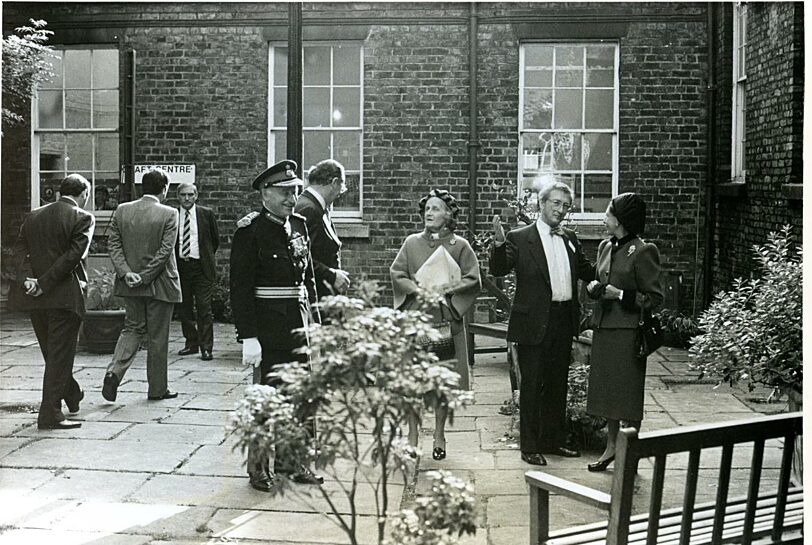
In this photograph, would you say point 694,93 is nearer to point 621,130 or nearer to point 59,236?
point 621,130

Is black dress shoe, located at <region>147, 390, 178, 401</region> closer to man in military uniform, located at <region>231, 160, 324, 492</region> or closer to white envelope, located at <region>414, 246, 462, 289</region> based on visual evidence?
man in military uniform, located at <region>231, 160, 324, 492</region>

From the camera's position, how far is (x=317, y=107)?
1028 centimetres

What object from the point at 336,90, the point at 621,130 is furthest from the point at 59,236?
the point at 621,130

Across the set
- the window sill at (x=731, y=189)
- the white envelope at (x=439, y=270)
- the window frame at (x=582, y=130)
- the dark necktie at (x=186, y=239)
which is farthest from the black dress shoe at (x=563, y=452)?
the window frame at (x=582, y=130)

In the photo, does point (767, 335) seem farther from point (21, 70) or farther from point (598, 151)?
point (21, 70)

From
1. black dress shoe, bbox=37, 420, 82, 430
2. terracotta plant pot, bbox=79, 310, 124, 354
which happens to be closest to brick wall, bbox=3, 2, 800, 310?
terracotta plant pot, bbox=79, 310, 124, 354

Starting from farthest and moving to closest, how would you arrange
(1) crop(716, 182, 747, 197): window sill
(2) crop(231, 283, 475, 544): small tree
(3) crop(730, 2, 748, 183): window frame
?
1. (3) crop(730, 2, 748, 183): window frame
2. (1) crop(716, 182, 747, 197): window sill
3. (2) crop(231, 283, 475, 544): small tree

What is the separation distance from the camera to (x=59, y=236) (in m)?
6.12

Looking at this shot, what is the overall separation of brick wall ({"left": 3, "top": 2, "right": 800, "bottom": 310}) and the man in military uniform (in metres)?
4.94

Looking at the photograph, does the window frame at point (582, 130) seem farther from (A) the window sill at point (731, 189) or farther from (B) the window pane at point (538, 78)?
(A) the window sill at point (731, 189)

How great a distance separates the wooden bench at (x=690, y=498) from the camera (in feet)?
9.55

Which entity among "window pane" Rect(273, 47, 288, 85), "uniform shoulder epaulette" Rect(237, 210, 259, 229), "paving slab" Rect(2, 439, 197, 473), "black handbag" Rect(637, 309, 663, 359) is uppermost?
"window pane" Rect(273, 47, 288, 85)

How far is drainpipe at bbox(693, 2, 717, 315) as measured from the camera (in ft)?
29.5

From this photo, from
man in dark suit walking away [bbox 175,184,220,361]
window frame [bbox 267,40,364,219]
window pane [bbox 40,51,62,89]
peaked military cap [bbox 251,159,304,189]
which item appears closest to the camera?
peaked military cap [bbox 251,159,304,189]
